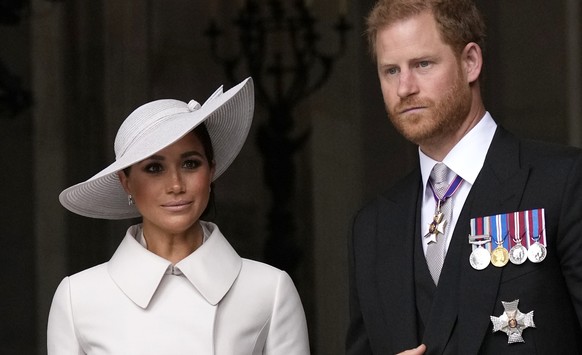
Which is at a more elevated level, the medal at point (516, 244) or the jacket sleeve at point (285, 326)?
the medal at point (516, 244)

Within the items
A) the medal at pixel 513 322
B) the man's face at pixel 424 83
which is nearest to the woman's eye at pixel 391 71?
the man's face at pixel 424 83

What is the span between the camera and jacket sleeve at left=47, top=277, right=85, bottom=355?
13.3ft

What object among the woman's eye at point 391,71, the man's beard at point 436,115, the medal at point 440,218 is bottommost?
the medal at point 440,218

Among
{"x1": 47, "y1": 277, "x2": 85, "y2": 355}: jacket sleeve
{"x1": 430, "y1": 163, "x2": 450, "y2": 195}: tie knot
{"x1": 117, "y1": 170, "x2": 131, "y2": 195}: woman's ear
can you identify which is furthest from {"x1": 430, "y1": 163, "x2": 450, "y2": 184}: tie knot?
{"x1": 47, "y1": 277, "x2": 85, "y2": 355}: jacket sleeve

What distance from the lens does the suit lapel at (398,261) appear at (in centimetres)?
378

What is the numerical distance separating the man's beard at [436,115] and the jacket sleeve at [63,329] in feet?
3.53

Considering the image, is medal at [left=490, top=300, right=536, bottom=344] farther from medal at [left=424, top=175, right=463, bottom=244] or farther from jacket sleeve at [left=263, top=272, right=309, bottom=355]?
jacket sleeve at [left=263, top=272, right=309, bottom=355]

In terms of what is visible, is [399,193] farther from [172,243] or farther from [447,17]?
[172,243]

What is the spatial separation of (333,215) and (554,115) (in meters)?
1.02

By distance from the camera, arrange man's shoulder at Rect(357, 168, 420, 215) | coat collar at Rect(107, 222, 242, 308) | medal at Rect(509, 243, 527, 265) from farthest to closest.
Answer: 1. coat collar at Rect(107, 222, 242, 308)
2. man's shoulder at Rect(357, 168, 420, 215)
3. medal at Rect(509, 243, 527, 265)

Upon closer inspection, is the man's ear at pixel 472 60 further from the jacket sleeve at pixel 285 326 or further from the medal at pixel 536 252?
the jacket sleeve at pixel 285 326

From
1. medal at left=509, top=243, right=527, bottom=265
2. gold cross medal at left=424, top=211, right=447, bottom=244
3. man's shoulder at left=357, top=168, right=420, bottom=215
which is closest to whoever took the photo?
medal at left=509, top=243, right=527, bottom=265

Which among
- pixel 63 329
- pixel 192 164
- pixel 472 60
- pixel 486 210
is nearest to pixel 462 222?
pixel 486 210

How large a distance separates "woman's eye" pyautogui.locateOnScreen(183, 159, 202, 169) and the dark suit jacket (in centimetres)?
53
